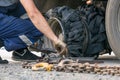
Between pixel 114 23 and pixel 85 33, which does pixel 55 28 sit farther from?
pixel 114 23

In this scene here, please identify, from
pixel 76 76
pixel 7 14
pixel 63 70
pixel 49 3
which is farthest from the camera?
pixel 49 3

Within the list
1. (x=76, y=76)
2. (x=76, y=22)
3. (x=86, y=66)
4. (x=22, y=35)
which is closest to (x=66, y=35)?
(x=76, y=22)

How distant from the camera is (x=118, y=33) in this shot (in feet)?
15.5

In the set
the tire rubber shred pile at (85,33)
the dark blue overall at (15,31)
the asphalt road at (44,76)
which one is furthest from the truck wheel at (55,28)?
the asphalt road at (44,76)

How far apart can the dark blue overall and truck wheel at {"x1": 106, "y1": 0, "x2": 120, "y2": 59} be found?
0.76 meters

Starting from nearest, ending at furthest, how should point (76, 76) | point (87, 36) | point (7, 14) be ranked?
point (76, 76) < point (7, 14) < point (87, 36)

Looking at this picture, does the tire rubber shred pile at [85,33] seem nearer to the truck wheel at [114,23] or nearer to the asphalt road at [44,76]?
the truck wheel at [114,23]

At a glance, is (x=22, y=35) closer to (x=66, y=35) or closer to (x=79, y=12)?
(x=66, y=35)

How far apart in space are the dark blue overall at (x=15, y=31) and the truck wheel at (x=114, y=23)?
76 centimetres

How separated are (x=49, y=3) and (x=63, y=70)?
83.6 inches

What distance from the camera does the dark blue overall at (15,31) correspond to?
187 inches

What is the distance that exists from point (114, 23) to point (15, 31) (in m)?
1.03

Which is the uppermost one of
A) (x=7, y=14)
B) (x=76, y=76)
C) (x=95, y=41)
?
(x=7, y=14)

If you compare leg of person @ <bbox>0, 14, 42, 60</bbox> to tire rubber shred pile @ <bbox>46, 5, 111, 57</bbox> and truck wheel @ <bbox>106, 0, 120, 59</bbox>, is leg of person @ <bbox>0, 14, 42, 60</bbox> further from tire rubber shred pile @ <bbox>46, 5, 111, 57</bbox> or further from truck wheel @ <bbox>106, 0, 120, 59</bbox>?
truck wheel @ <bbox>106, 0, 120, 59</bbox>
